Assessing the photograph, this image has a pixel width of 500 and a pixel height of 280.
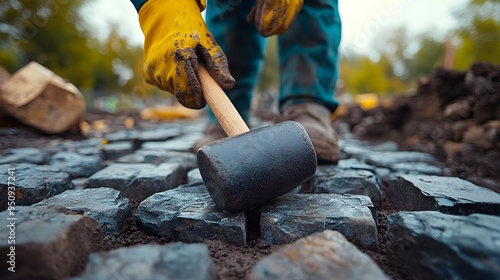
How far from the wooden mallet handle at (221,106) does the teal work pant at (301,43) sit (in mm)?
816

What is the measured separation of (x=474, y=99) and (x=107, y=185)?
2.84 metres

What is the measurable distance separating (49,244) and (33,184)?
703mm

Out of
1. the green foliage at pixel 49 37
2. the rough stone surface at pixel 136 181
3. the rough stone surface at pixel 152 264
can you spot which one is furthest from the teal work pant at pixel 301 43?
the green foliage at pixel 49 37

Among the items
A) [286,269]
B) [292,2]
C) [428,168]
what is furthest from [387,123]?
[286,269]

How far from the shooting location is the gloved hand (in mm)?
1257

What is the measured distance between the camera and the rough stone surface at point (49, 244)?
669 millimetres

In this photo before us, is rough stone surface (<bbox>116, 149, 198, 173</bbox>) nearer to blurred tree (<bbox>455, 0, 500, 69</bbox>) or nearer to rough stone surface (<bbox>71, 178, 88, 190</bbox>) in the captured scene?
rough stone surface (<bbox>71, 178, 88, 190</bbox>)

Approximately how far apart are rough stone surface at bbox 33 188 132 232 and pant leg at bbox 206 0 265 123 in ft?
4.10

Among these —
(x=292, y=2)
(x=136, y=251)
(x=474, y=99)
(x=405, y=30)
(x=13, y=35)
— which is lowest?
(x=136, y=251)

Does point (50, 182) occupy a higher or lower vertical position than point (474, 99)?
lower

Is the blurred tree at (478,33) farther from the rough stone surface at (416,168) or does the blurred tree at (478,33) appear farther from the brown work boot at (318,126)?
the brown work boot at (318,126)

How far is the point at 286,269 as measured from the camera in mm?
657

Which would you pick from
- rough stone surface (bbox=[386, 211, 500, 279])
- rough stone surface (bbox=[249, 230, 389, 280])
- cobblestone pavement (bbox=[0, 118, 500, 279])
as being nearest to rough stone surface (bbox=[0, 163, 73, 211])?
cobblestone pavement (bbox=[0, 118, 500, 279])

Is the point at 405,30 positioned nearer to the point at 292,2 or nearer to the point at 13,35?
the point at 13,35
